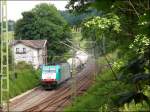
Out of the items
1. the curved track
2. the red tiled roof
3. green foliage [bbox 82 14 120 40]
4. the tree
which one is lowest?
the curved track

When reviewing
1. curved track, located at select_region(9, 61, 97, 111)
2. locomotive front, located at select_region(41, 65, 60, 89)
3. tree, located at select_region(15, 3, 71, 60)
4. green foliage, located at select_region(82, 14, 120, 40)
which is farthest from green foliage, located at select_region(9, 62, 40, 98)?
green foliage, located at select_region(82, 14, 120, 40)

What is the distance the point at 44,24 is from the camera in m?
34.8

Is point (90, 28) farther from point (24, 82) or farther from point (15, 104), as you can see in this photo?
point (24, 82)

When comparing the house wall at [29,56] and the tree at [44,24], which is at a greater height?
the tree at [44,24]

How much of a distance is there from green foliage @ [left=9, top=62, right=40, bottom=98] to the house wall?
0.57 meters

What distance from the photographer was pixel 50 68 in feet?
117

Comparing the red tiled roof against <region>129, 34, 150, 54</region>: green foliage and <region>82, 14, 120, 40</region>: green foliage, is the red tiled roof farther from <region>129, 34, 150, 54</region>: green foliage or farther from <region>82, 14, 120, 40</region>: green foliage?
<region>129, 34, 150, 54</region>: green foliage

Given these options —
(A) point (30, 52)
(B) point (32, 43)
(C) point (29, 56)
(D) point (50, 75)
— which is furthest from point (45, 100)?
(C) point (29, 56)

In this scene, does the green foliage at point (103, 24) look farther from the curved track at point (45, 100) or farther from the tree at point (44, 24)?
the tree at point (44, 24)

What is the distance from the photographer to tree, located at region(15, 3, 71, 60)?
3484 cm

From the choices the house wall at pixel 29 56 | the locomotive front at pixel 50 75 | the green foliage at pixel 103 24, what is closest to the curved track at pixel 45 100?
the locomotive front at pixel 50 75

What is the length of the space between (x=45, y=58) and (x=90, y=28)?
32.7m

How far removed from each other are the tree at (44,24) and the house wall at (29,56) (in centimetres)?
270

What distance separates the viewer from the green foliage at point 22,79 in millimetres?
35647
